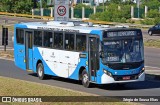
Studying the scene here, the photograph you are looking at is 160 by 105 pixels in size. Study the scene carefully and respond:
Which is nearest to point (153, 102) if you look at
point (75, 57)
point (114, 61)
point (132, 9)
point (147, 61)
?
point (114, 61)

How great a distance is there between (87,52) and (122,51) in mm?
1485

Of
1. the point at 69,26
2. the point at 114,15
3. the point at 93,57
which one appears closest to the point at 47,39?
the point at 69,26

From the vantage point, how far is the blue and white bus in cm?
2181

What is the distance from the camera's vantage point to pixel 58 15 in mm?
30906

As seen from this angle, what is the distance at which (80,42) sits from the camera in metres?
23.2

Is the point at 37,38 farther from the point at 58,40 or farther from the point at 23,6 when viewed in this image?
the point at 23,6

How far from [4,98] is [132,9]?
7350cm

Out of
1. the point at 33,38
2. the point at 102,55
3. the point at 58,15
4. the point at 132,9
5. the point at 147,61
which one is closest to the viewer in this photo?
the point at 102,55

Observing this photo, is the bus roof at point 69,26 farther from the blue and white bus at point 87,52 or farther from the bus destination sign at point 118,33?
the bus destination sign at point 118,33

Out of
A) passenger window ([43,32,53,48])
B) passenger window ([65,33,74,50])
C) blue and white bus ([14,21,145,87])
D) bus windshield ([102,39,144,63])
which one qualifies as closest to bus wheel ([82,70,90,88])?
blue and white bus ([14,21,145,87])

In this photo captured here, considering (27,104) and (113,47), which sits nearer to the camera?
(27,104)

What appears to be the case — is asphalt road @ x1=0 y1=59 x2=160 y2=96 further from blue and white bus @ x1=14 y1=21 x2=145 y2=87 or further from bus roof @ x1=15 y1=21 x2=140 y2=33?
bus roof @ x1=15 y1=21 x2=140 y2=33

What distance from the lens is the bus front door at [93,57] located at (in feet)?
72.2

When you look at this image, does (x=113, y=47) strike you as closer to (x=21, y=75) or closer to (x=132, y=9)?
(x=21, y=75)
